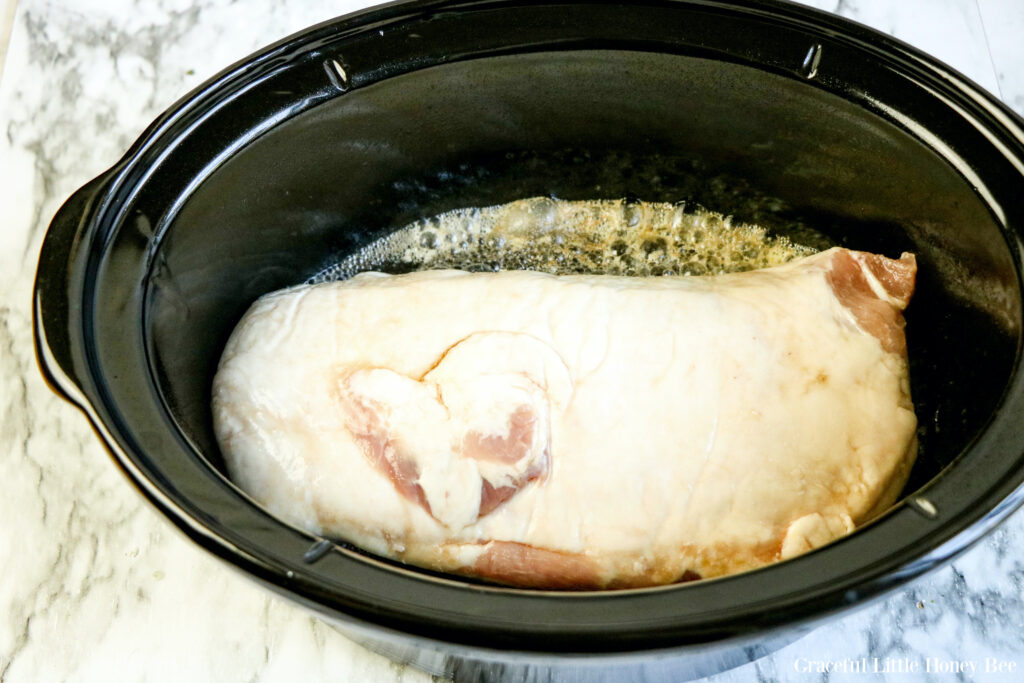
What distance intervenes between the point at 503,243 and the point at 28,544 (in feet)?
2.17

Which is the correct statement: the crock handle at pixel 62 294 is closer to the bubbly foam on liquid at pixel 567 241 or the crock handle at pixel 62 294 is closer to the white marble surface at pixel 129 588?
the white marble surface at pixel 129 588

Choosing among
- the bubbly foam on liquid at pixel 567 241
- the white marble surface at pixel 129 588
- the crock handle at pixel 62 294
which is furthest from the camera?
the bubbly foam on liquid at pixel 567 241

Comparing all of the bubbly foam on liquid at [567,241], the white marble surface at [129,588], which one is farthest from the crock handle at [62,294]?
the bubbly foam on liquid at [567,241]

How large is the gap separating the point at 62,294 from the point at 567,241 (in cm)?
61

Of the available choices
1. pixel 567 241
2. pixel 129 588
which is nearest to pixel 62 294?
pixel 129 588

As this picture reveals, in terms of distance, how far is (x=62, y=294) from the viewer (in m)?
0.71

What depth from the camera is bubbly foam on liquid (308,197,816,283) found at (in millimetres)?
1060

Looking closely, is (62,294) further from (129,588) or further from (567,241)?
(567,241)

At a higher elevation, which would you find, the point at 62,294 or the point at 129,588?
the point at 62,294

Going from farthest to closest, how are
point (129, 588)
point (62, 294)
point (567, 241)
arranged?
point (567, 241), point (129, 588), point (62, 294)

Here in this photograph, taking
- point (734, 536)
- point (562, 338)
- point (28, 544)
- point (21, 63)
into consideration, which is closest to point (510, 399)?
point (562, 338)

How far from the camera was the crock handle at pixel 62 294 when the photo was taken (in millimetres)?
661

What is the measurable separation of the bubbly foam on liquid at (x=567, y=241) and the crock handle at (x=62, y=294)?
13.1 inches

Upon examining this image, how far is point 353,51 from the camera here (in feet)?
2.94
